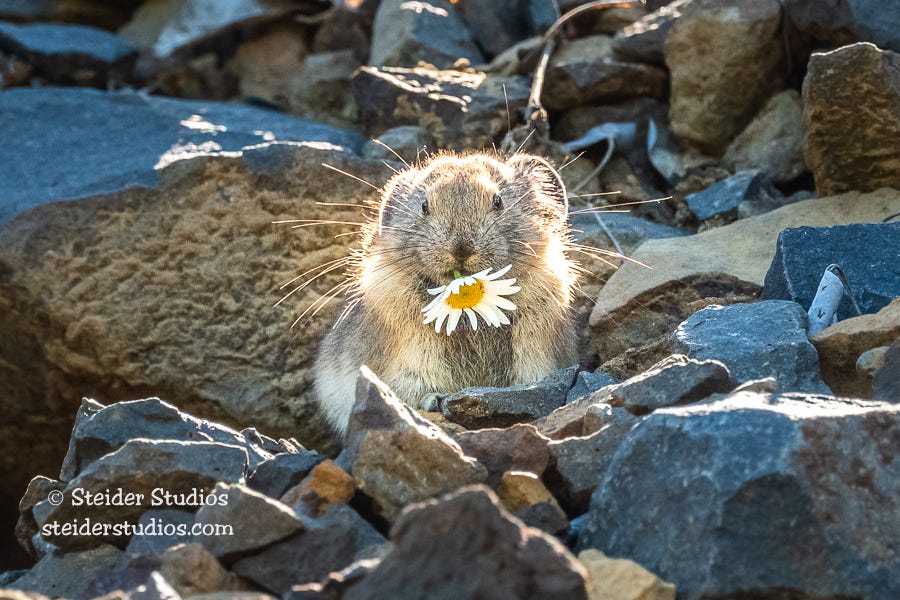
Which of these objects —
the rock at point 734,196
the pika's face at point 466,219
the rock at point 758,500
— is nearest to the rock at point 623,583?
the rock at point 758,500

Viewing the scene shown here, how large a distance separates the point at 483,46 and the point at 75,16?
15.9 feet

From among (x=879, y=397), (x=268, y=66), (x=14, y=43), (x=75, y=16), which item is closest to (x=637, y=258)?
(x=879, y=397)

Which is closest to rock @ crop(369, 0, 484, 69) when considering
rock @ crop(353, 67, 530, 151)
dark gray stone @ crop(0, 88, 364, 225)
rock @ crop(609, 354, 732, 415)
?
rock @ crop(353, 67, 530, 151)

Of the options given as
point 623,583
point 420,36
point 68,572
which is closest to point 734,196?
point 420,36

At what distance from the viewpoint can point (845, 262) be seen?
6.23m

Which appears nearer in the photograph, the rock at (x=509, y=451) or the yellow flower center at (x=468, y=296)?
the rock at (x=509, y=451)

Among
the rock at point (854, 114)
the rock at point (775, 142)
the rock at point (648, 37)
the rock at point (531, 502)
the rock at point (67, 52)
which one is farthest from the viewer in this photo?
the rock at point (67, 52)

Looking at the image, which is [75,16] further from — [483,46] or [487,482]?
[487,482]

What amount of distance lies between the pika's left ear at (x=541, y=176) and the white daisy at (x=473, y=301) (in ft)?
3.79

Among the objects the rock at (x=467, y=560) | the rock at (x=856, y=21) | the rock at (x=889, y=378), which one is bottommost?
the rock at (x=889, y=378)

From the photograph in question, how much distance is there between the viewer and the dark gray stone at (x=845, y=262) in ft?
19.8

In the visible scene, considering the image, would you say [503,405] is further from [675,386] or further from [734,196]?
[734,196]

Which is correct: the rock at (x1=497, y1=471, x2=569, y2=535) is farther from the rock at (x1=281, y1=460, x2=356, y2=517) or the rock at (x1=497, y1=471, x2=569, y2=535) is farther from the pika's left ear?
the pika's left ear

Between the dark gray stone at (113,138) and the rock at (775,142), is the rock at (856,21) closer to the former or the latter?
the rock at (775,142)
